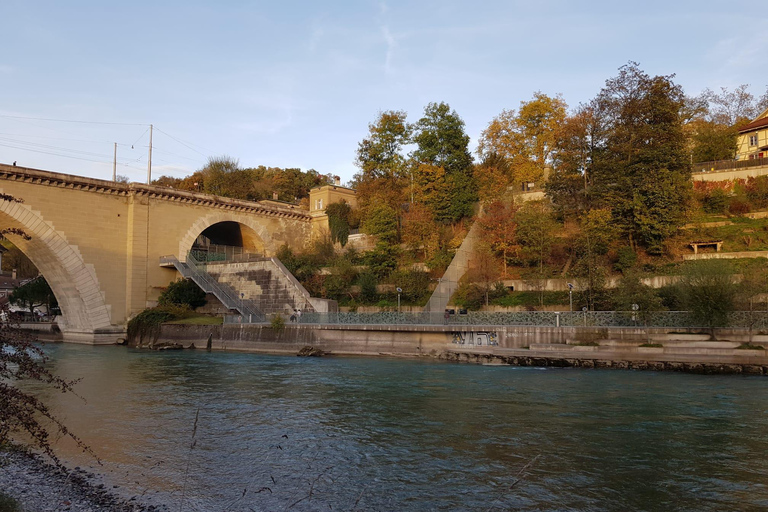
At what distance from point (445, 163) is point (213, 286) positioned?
17.4 m

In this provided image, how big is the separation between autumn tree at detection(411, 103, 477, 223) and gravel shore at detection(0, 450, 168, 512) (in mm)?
29285

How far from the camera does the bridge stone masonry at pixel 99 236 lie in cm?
3166

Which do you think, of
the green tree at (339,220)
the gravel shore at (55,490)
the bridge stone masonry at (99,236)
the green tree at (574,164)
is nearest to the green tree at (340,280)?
the green tree at (339,220)

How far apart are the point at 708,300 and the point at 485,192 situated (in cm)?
1806

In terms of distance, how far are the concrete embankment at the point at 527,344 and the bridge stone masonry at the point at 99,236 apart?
27.8ft

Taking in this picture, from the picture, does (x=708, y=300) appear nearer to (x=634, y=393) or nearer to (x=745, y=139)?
(x=634, y=393)

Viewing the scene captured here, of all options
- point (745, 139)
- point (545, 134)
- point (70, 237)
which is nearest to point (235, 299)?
point (70, 237)

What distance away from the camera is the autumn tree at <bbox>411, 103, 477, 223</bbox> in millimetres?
36281

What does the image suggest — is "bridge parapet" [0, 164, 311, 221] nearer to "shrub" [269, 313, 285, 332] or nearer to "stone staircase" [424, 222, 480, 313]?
"shrub" [269, 313, 285, 332]

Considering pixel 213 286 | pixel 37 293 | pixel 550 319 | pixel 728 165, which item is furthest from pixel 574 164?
pixel 37 293

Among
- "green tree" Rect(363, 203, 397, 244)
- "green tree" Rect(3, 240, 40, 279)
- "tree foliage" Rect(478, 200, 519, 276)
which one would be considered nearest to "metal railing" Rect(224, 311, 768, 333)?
"tree foliage" Rect(478, 200, 519, 276)

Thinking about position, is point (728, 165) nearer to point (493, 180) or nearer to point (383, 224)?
point (493, 180)

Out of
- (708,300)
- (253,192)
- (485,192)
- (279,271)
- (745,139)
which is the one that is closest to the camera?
(708,300)

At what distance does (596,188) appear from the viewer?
31109 millimetres
